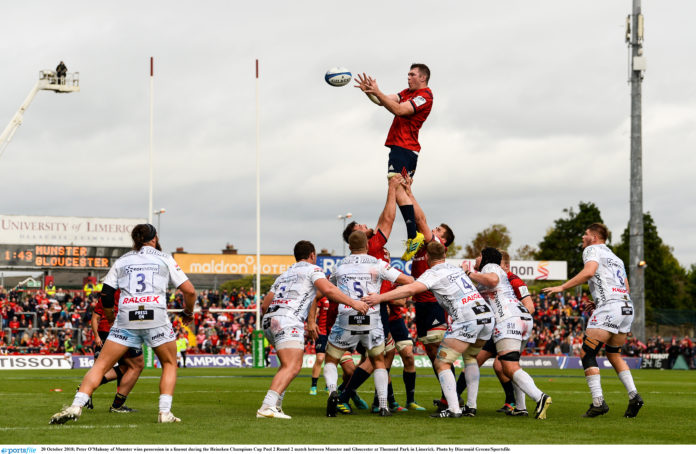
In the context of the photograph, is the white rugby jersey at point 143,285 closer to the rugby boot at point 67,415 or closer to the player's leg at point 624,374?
the rugby boot at point 67,415

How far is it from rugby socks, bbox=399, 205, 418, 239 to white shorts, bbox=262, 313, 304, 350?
2.75 meters

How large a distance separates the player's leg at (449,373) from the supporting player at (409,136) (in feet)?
6.64

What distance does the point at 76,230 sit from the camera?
59094mm

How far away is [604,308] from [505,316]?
4.59 feet

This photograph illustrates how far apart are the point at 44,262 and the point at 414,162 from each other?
153 ft

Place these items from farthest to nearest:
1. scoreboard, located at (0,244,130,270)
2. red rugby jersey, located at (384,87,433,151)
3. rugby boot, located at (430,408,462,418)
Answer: scoreboard, located at (0,244,130,270), red rugby jersey, located at (384,87,433,151), rugby boot, located at (430,408,462,418)

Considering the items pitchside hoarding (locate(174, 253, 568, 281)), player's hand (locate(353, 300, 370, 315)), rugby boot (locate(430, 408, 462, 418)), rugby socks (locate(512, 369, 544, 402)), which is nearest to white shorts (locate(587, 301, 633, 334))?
rugby socks (locate(512, 369, 544, 402))

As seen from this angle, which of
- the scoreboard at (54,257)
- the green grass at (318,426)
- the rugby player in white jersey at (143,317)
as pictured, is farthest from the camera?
the scoreboard at (54,257)

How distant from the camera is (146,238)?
426 inches

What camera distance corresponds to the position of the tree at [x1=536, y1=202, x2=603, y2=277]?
103625mm

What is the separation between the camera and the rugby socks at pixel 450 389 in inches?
457

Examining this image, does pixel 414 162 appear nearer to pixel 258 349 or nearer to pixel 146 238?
pixel 146 238

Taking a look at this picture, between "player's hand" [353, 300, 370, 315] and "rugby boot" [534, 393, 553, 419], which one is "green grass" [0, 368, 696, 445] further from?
"player's hand" [353, 300, 370, 315]

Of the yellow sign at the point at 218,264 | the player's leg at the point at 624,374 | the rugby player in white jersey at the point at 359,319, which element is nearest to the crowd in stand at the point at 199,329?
the yellow sign at the point at 218,264
